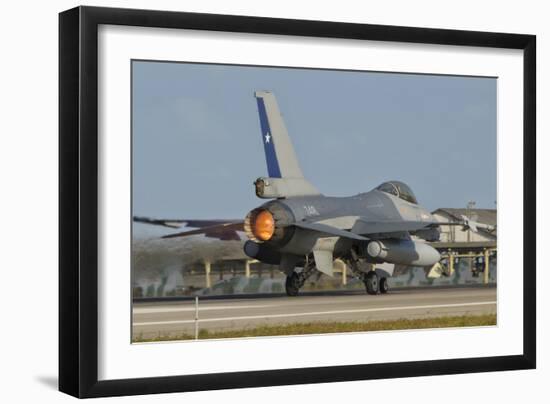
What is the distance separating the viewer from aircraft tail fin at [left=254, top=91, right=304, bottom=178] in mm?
14336

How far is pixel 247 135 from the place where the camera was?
47.6 feet

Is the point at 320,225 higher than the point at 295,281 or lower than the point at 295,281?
higher

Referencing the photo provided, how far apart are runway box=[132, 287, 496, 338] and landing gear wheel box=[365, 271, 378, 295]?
0.32ft

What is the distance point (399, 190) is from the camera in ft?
49.9

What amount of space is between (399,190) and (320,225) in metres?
1.08

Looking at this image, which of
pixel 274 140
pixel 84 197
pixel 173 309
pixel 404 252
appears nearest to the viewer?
pixel 84 197

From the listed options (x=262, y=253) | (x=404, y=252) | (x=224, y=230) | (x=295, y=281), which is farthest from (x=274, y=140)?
(x=404, y=252)

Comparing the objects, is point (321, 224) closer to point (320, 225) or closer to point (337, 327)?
point (320, 225)

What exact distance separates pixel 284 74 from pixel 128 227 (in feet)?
8.77

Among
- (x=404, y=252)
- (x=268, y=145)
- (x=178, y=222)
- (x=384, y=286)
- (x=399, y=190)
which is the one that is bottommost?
(x=384, y=286)

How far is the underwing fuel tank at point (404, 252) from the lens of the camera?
1573cm

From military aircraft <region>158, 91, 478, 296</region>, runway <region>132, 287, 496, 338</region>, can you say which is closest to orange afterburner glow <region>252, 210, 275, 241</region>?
military aircraft <region>158, 91, 478, 296</region>

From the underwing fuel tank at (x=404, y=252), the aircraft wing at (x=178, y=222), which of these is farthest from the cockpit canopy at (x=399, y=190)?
the aircraft wing at (x=178, y=222)

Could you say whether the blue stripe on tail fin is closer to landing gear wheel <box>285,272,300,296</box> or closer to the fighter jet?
the fighter jet
